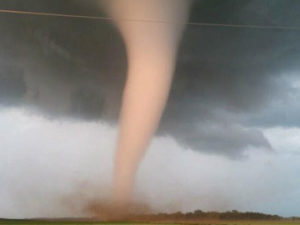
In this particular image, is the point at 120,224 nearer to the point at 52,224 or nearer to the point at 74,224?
the point at 74,224

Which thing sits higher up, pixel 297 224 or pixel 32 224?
pixel 297 224

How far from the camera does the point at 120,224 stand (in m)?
23.1

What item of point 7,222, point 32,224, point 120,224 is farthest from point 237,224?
point 7,222

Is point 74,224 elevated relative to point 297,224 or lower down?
lower down

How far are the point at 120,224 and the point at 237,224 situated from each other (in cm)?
1384

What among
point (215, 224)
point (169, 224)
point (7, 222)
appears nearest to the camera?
point (215, 224)

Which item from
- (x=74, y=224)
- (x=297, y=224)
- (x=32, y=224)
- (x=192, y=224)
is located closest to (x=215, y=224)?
(x=192, y=224)

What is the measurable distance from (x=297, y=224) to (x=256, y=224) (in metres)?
4.72

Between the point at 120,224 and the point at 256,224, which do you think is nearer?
the point at 256,224

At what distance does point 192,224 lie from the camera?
71.7 ft

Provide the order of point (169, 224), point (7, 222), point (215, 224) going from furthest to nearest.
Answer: point (7, 222) < point (169, 224) < point (215, 224)

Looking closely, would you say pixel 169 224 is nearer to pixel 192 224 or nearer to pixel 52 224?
pixel 192 224

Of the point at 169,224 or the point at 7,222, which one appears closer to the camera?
the point at 169,224

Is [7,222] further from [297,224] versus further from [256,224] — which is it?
[297,224]
